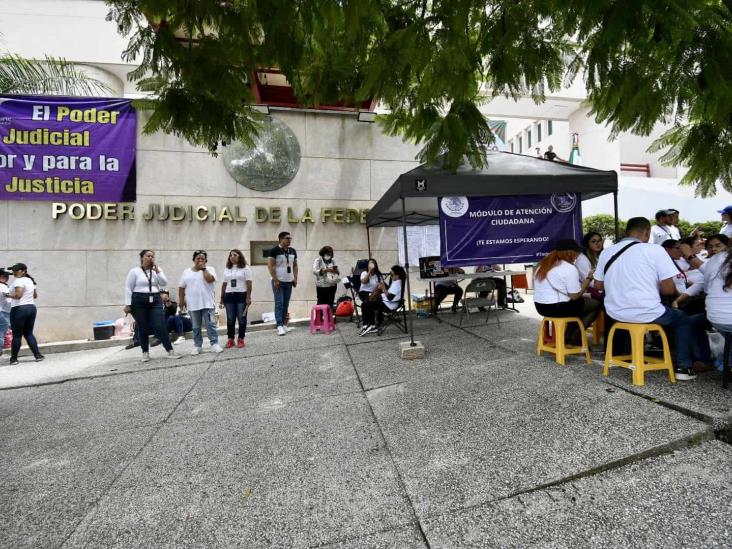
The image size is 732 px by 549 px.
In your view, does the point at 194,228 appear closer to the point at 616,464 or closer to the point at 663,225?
the point at 616,464

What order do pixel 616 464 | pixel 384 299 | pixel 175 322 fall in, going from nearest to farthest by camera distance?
pixel 616 464 < pixel 384 299 < pixel 175 322

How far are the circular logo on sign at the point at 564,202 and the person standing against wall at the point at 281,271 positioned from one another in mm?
4655

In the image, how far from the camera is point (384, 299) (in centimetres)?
684

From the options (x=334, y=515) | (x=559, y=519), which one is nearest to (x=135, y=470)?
(x=334, y=515)

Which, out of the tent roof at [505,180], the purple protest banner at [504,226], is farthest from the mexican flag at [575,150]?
the purple protest banner at [504,226]

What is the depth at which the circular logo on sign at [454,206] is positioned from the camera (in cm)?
536

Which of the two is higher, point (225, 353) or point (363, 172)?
point (363, 172)

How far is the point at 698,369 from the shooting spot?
143 inches

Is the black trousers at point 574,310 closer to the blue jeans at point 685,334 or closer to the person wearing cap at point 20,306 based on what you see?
the blue jeans at point 685,334

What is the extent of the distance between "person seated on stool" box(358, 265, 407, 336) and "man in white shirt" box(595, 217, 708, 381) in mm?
3475

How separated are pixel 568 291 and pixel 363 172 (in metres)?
7.16

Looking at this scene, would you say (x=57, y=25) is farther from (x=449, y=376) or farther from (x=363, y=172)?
(x=449, y=376)

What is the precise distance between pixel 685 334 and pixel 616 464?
188 cm

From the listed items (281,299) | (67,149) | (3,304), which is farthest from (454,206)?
A: (67,149)
